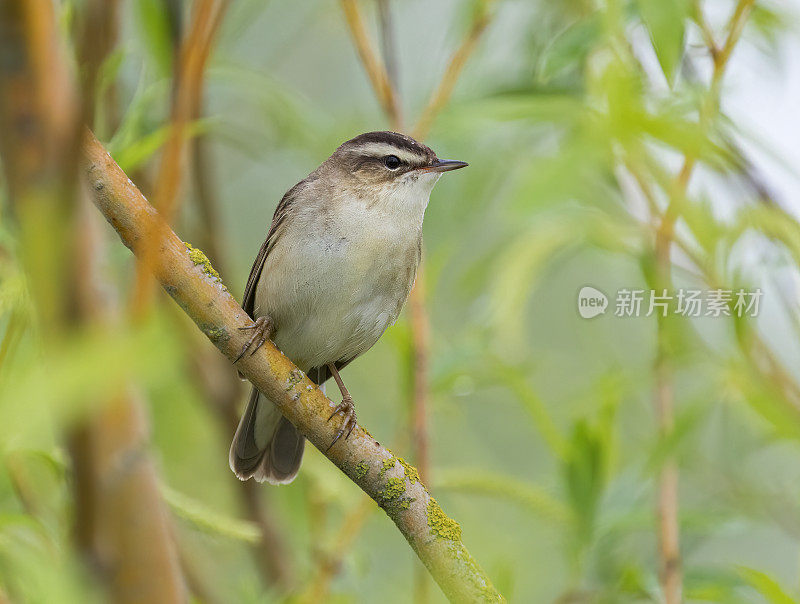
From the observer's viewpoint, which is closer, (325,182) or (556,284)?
(325,182)

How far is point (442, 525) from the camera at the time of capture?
2117 millimetres

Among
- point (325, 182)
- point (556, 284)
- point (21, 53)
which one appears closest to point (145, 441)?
point (21, 53)

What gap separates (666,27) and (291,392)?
1.15 metres

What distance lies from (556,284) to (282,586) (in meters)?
4.58

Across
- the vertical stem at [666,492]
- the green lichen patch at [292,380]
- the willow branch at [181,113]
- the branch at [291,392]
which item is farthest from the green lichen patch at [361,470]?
the willow branch at [181,113]

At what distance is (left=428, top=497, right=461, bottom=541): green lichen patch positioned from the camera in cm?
208

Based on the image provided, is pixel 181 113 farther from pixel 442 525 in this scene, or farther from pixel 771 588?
pixel 771 588

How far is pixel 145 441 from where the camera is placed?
56.7 inches

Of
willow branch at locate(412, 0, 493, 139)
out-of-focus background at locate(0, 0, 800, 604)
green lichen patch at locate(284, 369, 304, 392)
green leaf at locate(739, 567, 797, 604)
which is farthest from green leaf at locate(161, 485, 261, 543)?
willow branch at locate(412, 0, 493, 139)

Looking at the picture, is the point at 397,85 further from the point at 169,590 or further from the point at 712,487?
the point at 169,590

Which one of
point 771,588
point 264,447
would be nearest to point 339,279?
point 264,447

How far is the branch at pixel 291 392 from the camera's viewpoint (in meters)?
1.78

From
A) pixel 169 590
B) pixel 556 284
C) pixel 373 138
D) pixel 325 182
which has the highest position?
pixel 556 284

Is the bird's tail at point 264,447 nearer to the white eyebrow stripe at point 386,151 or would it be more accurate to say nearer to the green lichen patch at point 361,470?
the white eyebrow stripe at point 386,151
